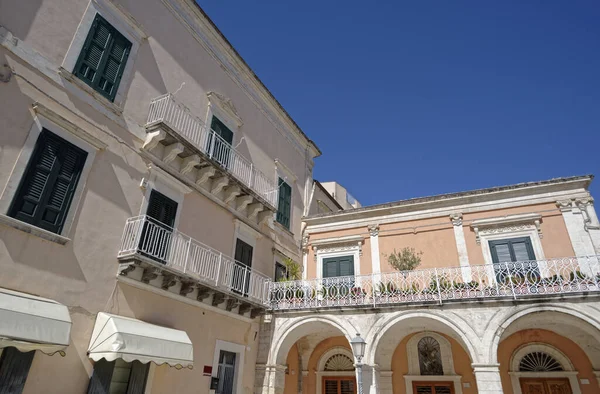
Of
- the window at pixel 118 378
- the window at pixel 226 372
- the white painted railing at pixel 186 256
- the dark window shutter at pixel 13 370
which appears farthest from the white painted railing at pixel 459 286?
the dark window shutter at pixel 13 370

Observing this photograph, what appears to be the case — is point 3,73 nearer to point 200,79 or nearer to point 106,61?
point 106,61

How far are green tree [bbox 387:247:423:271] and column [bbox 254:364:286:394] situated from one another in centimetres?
516

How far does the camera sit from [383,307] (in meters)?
11.0

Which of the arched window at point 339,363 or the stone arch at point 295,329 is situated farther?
the arched window at point 339,363

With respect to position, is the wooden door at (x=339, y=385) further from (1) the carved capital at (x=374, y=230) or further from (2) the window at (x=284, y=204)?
(2) the window at (x=284, y=204)

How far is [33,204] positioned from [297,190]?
10.9 m

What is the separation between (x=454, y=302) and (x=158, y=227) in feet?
25.8

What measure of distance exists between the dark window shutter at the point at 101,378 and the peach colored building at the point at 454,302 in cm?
531

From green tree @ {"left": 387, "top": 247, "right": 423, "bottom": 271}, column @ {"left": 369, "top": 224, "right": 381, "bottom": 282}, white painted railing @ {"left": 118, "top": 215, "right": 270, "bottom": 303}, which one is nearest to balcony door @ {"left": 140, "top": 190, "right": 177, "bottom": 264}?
white painted railing @ {"left": 118, "top": 215, "right": 270, "bottom": 303}

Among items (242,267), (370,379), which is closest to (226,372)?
(242,267)

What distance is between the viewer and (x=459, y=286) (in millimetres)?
10695

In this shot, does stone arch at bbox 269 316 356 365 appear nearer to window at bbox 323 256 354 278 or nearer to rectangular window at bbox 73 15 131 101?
window at bbox 323 256 354 278

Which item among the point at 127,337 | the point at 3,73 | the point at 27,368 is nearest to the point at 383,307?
the point at 127,337

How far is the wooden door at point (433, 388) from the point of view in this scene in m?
12.4
